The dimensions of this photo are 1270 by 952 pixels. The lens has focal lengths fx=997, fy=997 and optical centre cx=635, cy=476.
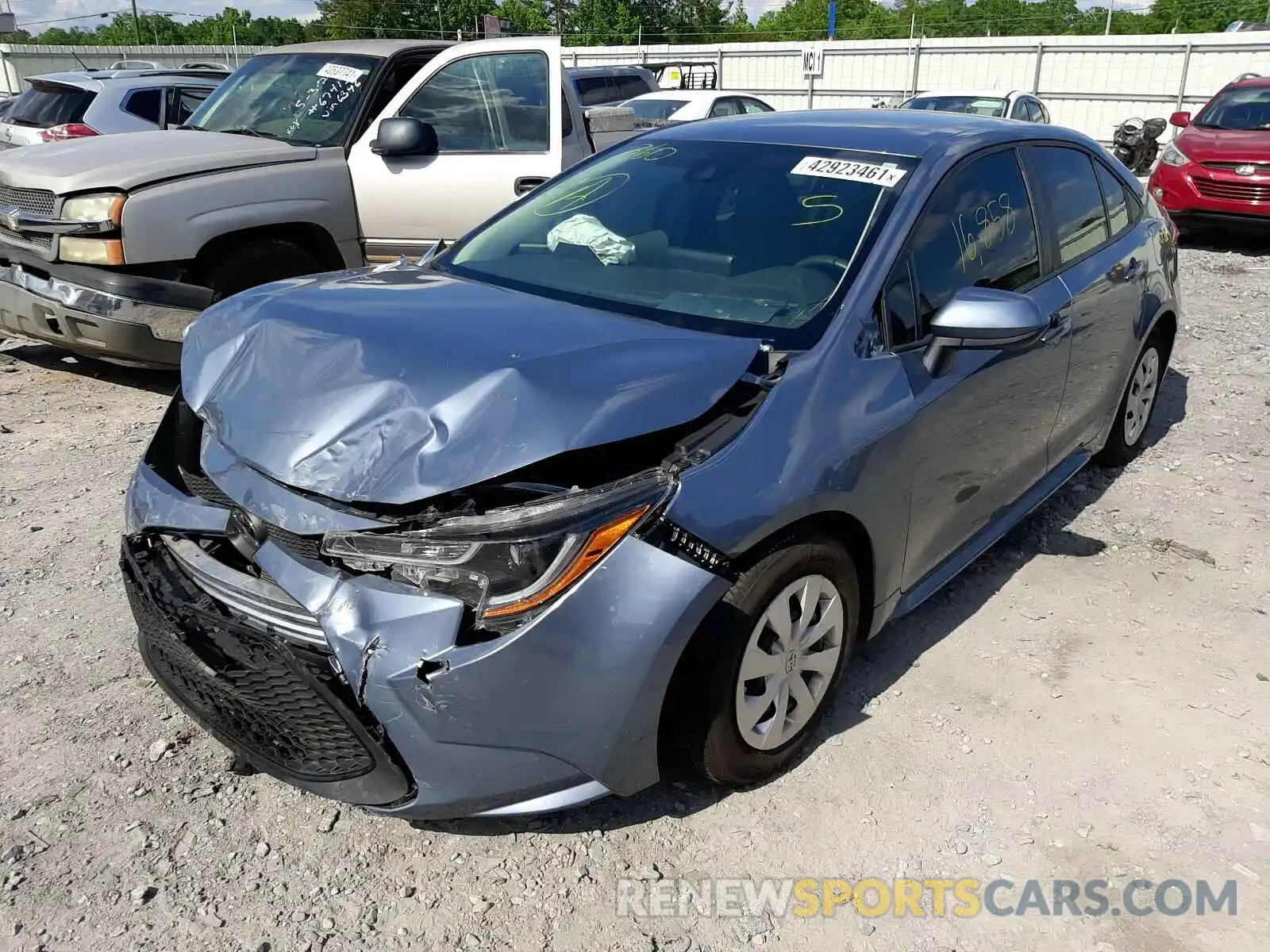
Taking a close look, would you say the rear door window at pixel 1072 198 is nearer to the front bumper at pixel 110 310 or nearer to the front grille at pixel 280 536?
the front grille at pixel 280 536

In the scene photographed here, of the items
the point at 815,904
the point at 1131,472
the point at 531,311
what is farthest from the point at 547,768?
the point at 1131,472

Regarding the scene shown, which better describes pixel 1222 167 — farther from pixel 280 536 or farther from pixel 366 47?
pixel 280 536

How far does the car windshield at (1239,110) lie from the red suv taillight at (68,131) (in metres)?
12.1

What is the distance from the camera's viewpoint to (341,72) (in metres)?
6.45

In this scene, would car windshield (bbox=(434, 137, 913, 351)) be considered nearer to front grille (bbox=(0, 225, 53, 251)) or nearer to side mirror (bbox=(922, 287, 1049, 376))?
side mirror (bbox=(922, 287, 1049, 376))

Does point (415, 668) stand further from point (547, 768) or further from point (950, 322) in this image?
point (950, 322)

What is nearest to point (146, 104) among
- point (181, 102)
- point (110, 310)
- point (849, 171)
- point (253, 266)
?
point (181, 102)

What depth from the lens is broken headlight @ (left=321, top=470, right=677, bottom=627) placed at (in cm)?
212

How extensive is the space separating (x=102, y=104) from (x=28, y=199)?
5.58 meters

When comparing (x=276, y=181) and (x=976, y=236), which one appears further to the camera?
(x=276, y=181)

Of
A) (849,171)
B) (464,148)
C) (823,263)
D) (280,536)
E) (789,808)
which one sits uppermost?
(849,171)

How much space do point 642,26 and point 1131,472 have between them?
217 ft

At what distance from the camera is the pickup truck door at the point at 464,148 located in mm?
6051

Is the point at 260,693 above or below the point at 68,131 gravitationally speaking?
below
